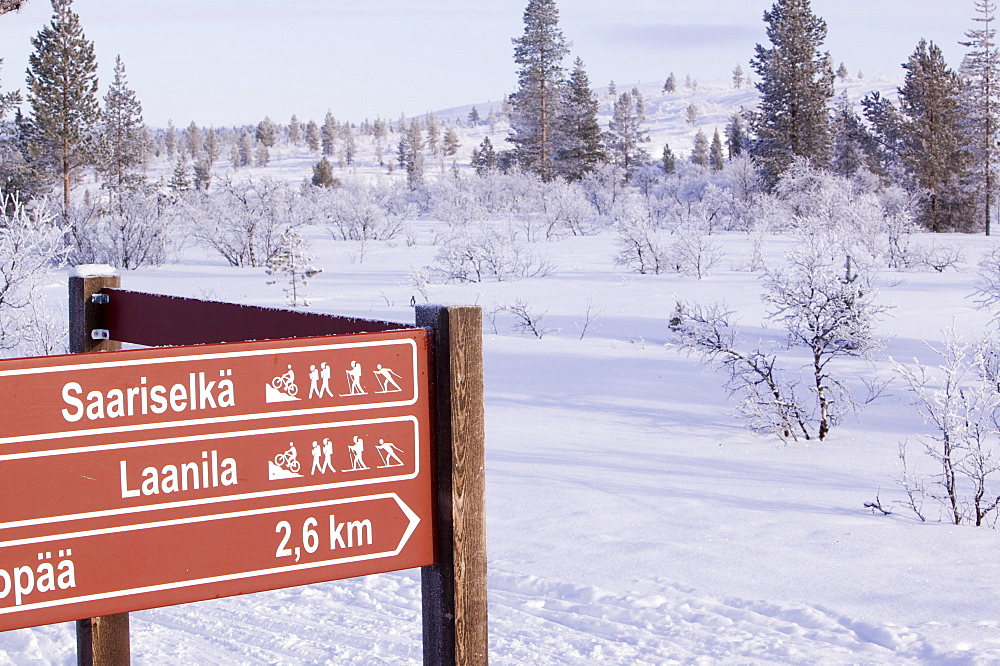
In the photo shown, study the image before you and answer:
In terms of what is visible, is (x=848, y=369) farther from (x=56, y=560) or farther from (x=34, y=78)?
(x=34, y=78)

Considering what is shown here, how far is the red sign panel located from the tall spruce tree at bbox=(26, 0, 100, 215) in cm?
3370

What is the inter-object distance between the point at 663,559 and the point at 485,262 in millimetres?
14979

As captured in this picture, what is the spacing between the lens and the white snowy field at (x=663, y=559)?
12.8 feet

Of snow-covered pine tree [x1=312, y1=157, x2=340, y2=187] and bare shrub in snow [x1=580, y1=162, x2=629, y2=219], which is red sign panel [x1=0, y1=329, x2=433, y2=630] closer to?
bare shrub in snow [x1=580, y1=162, x2=629, y2=219]

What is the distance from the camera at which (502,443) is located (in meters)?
8.10

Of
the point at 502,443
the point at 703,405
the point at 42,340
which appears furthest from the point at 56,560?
the point at 42,340

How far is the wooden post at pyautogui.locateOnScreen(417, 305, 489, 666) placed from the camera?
186 cm

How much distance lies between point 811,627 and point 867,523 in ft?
6.12

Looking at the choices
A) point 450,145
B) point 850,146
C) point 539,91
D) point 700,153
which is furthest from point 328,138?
point 850,146

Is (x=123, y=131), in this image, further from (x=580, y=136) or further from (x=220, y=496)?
(x=220, y=496)

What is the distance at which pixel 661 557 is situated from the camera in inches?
201

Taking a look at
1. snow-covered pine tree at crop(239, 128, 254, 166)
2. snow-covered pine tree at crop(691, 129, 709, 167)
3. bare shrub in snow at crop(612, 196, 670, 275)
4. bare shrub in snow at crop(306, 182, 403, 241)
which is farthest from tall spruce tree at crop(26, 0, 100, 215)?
snow-covered pine tree at crop(239, 128, 254, 166)

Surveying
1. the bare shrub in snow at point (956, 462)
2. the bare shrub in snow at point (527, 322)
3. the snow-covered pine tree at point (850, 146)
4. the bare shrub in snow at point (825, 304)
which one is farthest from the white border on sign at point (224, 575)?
the snow-covered pine tree at point (850, 146)

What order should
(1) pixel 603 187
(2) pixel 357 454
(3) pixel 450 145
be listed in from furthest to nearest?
(3) pixel 450 145 < (1) pixel 603 187 < (2) pixel 357 454
